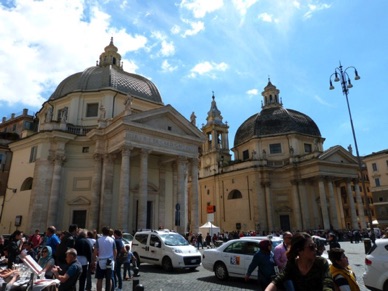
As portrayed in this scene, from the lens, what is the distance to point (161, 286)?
371 inches

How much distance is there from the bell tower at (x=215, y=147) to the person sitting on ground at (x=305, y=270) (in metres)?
42.2

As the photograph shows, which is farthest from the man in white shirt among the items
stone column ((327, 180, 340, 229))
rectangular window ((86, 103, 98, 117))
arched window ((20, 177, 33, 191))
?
stone column ((327, 180, 340, 229))

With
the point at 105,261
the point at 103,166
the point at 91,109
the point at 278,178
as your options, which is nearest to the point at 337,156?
the point at 278,178

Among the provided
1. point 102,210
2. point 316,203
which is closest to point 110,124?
point 102,210

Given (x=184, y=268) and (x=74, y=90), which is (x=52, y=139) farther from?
(x=184, y=268)

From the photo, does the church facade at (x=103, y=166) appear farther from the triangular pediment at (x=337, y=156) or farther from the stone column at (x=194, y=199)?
the triangular pediment at (x=337, y=156)

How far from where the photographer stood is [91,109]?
93.2 ft

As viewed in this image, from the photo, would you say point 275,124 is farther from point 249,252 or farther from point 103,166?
point 249,252

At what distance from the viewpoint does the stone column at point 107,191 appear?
2255 centimetres

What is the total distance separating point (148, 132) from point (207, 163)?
25.2 m

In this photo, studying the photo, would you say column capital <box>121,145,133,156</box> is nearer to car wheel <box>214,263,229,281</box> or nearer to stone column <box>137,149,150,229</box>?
stone column <box>137,149,150,229</box>

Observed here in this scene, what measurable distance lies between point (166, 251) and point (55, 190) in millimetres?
14926

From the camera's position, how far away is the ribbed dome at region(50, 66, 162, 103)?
95.2 ft

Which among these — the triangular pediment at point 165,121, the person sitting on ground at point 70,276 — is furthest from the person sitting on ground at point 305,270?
the triangular pediment at point 165,121
